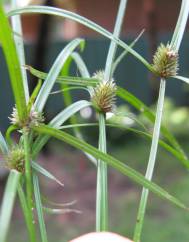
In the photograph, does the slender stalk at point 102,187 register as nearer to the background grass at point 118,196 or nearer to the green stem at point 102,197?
the green stem at point 102,197

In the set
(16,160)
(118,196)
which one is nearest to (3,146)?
(16,160)

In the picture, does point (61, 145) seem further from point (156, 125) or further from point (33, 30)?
point (156, 125)

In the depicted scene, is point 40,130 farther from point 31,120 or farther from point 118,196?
point 118,196

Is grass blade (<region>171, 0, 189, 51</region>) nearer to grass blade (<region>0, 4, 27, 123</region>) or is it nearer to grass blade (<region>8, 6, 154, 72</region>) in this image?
grass blade (<region>8, 6, 154, 72</region>)

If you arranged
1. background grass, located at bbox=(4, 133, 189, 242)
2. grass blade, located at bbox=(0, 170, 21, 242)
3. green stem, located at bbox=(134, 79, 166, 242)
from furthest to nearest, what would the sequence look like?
1. background grass, located at bbox=(4, 133, 189, 242)
2. green stem, located at bbox=(134, 79, 166, 242)
3. grass blade, located at bbox=(0, 170, 21, 242)

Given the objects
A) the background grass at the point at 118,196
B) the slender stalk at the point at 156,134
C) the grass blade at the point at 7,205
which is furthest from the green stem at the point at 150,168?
the background grass at the point at 118,196

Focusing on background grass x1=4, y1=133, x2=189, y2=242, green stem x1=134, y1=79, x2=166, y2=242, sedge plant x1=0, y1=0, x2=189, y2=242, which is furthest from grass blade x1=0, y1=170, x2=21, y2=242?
background grass x1=4, y1=133, x2=189, y2=242
